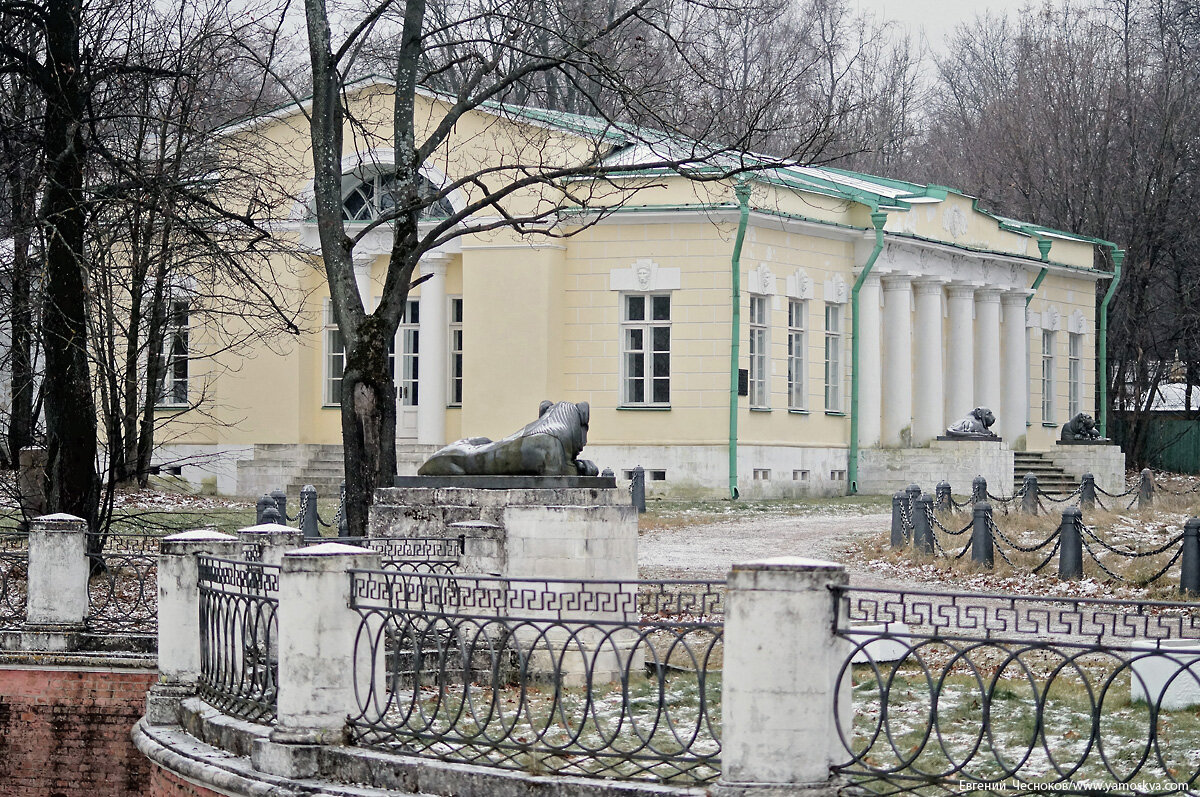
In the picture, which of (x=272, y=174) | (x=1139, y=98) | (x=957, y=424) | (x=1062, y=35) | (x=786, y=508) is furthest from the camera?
(x=1062, y=35)

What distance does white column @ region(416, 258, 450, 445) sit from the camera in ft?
101

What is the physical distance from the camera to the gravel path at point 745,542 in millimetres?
18734

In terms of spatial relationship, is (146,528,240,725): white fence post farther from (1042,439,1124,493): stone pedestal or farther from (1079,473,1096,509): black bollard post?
(1042,439,1124,493): stone pedestal

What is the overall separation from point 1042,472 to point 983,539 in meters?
16.9

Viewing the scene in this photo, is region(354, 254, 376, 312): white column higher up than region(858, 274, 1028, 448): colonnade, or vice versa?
region(354, 254, 376, 312): white column

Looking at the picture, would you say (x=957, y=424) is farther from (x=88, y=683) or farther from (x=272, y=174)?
(x=88, y=683)

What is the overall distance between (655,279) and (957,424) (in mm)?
6928

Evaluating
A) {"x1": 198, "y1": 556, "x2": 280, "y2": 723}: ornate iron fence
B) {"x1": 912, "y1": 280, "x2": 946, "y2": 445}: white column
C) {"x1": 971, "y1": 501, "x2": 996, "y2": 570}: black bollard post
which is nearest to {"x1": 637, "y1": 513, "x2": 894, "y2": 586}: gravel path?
{"x1": 971, "y1": 501, "x2": 996, "y2": 570}: black bollard post

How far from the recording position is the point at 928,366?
33.3 meters

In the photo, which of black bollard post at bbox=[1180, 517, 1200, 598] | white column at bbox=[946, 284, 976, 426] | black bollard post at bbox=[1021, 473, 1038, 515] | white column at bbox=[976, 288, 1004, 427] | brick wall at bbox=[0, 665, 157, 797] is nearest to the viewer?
brick wall at bbox=[0, 665, 157, 797]

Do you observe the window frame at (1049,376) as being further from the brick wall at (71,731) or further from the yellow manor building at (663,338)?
the brick wall at (71,731)

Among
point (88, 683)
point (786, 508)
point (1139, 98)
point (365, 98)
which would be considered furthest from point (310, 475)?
point (1139, 98)

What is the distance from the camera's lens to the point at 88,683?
13.1m

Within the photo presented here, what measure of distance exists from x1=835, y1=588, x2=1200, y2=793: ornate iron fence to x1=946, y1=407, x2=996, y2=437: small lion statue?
19.3 m
